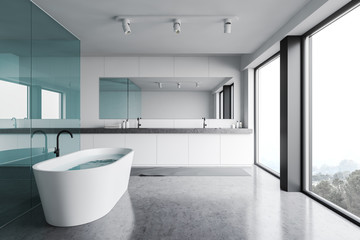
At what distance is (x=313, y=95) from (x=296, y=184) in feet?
4.62

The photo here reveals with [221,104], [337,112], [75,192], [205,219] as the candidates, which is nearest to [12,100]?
[75,192]

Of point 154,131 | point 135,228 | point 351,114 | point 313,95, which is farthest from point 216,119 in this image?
point 135,228

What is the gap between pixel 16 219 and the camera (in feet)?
8.30

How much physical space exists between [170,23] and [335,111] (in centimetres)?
263

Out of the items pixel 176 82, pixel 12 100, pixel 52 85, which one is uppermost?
pixel 176 82

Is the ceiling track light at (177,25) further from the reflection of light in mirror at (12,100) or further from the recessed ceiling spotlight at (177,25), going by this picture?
the reflection of light in mirror at (12,100)

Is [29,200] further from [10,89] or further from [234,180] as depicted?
[234,180]

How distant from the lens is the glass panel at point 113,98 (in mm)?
5602

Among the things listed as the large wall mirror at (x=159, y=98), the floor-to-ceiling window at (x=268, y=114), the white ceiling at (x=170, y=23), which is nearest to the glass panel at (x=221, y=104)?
the large wall mirror at (x=159, y=98)

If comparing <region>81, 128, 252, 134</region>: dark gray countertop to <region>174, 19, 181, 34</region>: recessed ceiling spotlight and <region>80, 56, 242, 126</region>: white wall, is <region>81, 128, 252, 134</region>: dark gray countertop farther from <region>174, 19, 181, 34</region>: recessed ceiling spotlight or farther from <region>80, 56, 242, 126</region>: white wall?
<region>174, 19, 181, 34</region>: recessed ceiling spotlight

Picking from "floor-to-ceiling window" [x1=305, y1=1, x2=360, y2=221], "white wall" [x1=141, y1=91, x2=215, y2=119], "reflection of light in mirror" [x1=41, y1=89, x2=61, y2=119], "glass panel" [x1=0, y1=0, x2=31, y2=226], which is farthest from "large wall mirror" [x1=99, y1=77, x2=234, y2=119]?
"glass panel" [x1=0, y1=0, x2=31, y2=226]

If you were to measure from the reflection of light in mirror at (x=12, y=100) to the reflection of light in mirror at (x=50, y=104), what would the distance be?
38 centimetres

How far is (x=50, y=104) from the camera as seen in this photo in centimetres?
327

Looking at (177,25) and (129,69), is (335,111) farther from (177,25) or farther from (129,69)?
(129,69)
